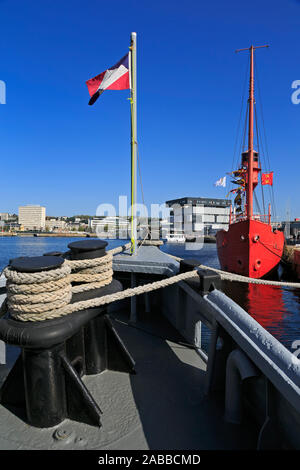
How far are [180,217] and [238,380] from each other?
87.5m

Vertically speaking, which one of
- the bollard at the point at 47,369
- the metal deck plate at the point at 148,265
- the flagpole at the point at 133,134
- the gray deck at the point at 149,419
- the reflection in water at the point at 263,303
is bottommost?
the reflection in water at the point at 263,303

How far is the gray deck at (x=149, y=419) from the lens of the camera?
1.91 m

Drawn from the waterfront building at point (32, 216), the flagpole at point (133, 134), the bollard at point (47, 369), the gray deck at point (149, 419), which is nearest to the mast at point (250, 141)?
the flagpole at point (133, 134)

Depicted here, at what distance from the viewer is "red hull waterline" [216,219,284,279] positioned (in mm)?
17469

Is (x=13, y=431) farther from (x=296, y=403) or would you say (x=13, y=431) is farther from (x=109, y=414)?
(x=296, y=403)

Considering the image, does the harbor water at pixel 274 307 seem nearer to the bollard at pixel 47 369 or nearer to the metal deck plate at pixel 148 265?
the metal deck plate at pixel 148 265

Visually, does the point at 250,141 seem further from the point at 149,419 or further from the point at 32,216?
the point at 32,216

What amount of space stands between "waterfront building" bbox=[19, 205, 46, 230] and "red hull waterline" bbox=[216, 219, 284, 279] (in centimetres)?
14370

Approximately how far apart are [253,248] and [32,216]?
159283mm

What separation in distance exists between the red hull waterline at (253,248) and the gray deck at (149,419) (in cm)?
→ 1581

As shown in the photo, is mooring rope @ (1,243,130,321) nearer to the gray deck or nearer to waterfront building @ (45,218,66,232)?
the gray deck

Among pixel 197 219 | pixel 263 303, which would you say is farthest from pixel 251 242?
pixel 197 219

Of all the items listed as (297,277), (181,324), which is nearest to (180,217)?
(297,277)

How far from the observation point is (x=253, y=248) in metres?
17.6
